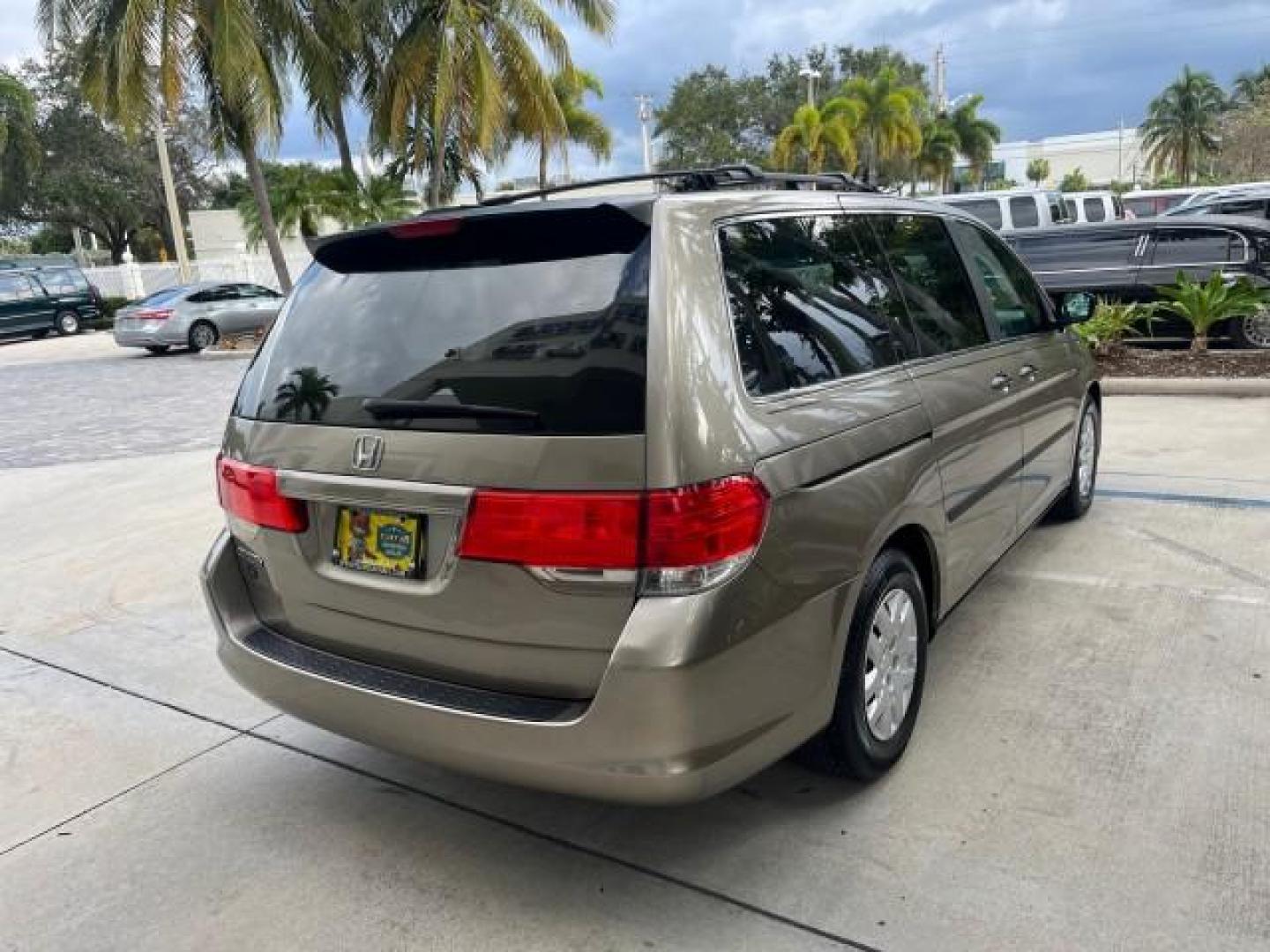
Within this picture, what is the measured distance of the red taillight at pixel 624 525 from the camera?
2184 mm

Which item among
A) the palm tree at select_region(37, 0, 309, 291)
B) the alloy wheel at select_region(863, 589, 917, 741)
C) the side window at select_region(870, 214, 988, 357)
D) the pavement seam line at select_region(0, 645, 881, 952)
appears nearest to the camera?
the pavement seam line at select_region(0, 645, 881, 952)

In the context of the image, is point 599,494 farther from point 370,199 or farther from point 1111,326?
point 370,199

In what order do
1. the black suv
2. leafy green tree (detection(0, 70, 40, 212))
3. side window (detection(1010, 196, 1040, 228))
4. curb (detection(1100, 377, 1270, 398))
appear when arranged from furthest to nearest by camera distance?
1. leafy green tree (detection(0, 70, 40, 212))
2. side window (detection(1010, 196, 1040, 228))
3. the black suv
4. curb (detection(1100, 377, 1270, 398))

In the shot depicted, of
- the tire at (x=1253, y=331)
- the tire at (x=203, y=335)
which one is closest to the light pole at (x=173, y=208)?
the tire at (x=203, y=335)

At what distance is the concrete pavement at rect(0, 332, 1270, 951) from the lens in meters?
2.43

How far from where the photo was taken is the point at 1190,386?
865 cm

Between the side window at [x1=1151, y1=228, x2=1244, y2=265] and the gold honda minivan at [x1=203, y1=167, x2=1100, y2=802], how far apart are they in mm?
8559

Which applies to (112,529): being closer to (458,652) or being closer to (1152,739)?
(458,652)

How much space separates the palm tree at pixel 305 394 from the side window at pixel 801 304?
1.13m

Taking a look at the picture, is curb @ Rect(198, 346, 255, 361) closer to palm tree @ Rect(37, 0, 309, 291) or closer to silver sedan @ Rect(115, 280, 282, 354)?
silver sedan @ Rect(115, 280, 282, 354)

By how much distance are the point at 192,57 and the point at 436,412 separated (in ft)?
59.1

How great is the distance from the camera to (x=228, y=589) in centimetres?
304

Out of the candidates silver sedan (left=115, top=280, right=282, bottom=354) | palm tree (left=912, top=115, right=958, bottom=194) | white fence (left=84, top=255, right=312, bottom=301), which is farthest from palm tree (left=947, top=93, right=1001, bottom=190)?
silver sedan (left=115, top=280, right=282, bottom=354)

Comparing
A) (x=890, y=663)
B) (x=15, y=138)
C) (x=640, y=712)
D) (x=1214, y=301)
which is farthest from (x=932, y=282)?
(x=15, y=138)
